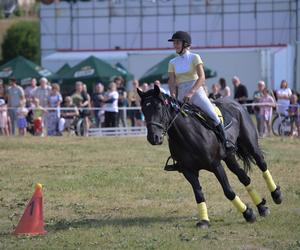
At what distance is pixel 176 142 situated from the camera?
10523 mm

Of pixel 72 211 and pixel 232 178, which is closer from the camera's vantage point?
pixel 72 211

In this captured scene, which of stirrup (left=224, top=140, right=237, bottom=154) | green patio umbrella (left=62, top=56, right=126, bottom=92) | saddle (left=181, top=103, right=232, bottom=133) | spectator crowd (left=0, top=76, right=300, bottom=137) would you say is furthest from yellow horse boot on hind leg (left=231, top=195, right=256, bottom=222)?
green patio umbrella (left=62, top=56, right=126, bottom=92)

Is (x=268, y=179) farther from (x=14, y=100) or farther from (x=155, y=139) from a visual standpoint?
(x=14, y=100)

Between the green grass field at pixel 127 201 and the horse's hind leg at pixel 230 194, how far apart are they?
0.46ft

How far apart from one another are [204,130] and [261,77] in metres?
28.3

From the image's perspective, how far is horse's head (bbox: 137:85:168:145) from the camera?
9.95 meters

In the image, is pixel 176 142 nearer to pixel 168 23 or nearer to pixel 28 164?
pixel 28 164

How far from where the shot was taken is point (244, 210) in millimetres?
10703

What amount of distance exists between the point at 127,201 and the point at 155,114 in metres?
3.00

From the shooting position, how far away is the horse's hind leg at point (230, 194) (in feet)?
34.8

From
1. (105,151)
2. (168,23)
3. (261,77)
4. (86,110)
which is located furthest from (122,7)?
(105,151)

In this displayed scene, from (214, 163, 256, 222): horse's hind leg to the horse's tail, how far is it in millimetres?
1288

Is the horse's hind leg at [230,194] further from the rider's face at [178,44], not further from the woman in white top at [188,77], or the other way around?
the rider's face at [178,44]

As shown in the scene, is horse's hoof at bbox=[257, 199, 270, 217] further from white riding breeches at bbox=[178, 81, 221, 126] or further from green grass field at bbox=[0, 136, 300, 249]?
white riding breeches at bbox=[178, 81, 221, 126]
